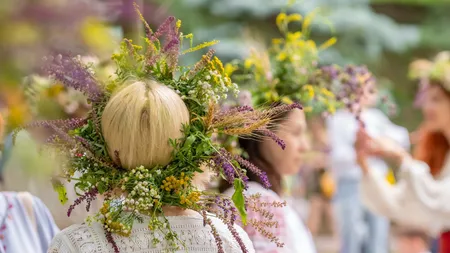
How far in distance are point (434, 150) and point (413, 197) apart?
23.8 inches

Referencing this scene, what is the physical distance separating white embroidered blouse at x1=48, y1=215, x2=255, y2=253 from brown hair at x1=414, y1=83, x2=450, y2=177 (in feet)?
9.68

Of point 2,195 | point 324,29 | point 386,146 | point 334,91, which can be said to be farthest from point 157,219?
point 324,29

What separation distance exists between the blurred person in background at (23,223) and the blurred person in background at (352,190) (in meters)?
4.16

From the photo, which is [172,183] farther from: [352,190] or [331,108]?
[352,190]

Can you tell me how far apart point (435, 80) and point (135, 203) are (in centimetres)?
326

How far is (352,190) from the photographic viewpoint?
6.41m

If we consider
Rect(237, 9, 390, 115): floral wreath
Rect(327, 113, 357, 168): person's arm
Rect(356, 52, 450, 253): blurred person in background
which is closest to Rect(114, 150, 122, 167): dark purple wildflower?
Rect(237, 9, 390, 115): floral wreath

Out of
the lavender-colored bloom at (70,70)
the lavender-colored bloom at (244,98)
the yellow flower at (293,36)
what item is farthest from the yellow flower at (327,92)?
the lavender-colored bloom at (70,70)

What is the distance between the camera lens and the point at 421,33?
478 inches

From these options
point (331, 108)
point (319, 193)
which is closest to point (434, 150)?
point (331, 108)

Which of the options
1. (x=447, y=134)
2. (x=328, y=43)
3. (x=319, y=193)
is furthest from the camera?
(x=319, y=193)

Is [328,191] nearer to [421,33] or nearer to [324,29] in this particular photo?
[324,29]

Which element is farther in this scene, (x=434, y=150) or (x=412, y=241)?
(x=412, y=241)

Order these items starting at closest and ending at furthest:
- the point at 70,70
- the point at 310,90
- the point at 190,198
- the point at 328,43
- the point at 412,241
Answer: the point at 70,70 → the point at 190,198 → the point at 310,90 → the point at 328,43 → the point at 412,241
